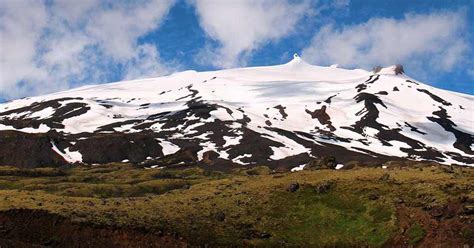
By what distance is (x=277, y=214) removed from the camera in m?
50.1

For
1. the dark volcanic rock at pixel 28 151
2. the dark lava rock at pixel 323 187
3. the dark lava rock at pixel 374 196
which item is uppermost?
the dark volcanic rock at pixel 28 151

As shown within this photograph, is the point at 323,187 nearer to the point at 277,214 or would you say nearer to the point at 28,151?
the point at 277,214

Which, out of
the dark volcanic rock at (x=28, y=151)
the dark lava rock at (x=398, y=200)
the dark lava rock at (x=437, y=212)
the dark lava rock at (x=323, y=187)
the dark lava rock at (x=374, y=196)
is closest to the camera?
the dark lava rock at (x=437, y=212)

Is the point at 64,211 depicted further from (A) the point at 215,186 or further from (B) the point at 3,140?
(B) the point at 3,140

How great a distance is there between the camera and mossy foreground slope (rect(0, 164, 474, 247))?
144 ft

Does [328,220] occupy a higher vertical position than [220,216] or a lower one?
lower

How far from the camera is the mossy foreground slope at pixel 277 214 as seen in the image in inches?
1730

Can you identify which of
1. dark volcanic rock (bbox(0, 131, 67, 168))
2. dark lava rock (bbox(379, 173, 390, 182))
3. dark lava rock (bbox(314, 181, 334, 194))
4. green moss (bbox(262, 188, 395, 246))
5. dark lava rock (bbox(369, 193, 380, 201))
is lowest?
green moss (bbox(262, 188, 395, 246))

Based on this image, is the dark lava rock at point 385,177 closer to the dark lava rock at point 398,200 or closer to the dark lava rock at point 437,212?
the dark lava rock at point 398,200

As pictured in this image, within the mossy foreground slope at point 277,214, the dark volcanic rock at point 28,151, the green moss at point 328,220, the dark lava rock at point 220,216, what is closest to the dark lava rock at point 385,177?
the mossy foreground slope at point 277,214

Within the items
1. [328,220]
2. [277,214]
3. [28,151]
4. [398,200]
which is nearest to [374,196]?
[398,200]

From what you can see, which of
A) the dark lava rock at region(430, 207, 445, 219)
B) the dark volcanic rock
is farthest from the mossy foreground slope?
the dark volcanic rock

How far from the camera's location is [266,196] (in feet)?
174

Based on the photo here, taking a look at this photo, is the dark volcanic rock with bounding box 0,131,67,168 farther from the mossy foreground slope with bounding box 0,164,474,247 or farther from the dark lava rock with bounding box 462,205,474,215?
the dark lava rock with bounding box 462,205,474,215
